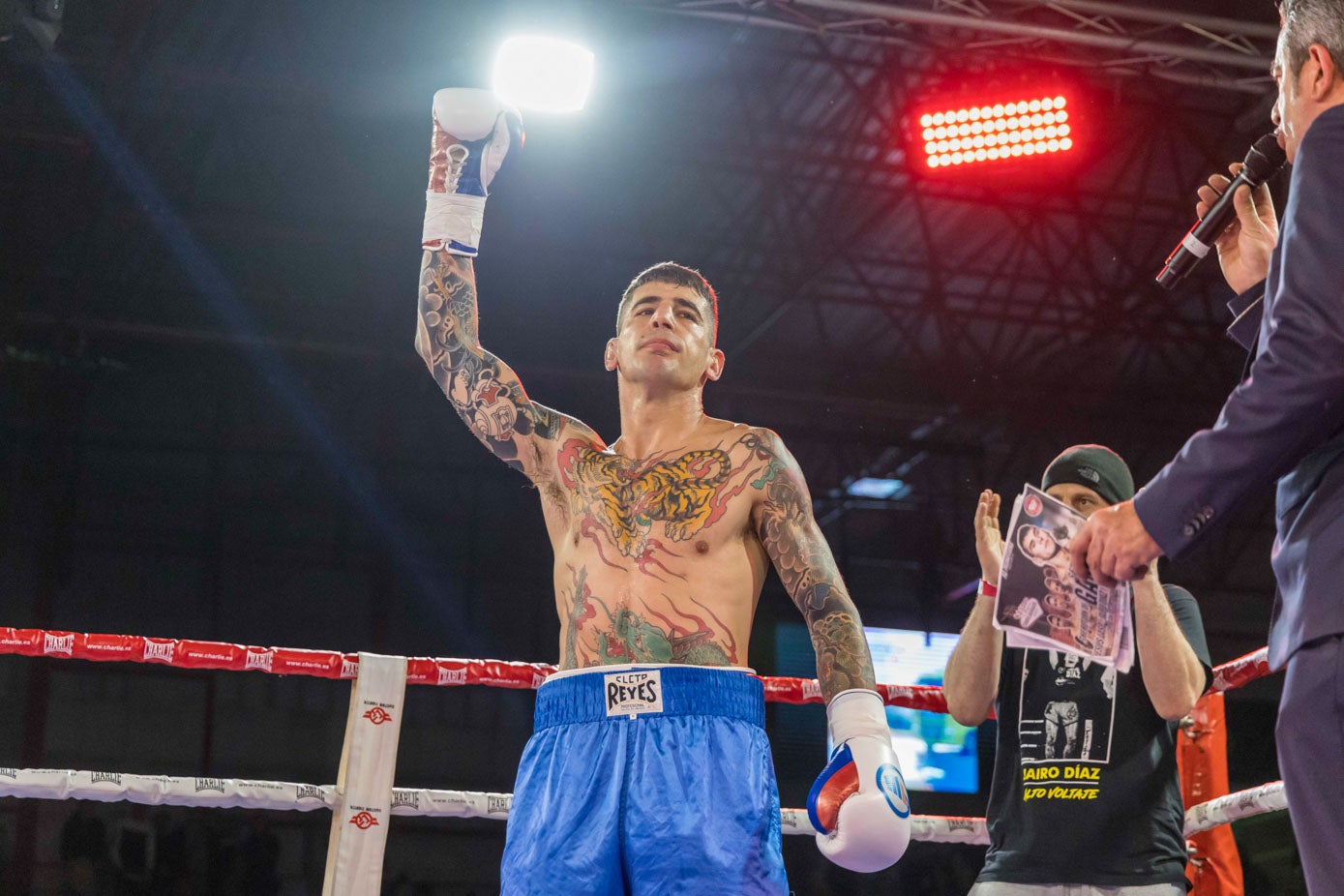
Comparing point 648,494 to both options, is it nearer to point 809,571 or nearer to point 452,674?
point 809,571

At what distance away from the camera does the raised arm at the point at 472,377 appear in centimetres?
225

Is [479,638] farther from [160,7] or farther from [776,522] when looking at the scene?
[776,522]

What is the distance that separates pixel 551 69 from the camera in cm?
573

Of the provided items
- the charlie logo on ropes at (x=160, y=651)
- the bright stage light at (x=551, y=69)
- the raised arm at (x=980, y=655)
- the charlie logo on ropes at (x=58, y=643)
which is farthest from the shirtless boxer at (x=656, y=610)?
the bright stage light at (x=551, y=69)

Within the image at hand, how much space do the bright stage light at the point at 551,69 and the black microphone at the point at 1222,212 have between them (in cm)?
430

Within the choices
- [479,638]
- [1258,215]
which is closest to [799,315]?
[479,638]

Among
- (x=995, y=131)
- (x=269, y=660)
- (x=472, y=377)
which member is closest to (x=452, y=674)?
(x=269, y=660)

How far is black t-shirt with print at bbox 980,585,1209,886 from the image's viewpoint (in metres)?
2.08

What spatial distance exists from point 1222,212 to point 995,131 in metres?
5.03

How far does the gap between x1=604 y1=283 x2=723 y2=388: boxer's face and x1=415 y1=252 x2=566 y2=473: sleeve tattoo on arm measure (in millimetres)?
172

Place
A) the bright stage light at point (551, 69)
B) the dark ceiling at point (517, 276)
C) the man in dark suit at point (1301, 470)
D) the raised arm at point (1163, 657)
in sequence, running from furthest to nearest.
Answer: the dark ceiling at point (517, 276), the bright stage light at point (551, 69), the raised arm at point (1163, 657), the man in dark suit at point (1301, 470)

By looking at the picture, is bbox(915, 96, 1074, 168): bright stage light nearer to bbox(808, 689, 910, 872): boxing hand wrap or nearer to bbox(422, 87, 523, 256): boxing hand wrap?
bbox(422, 87, 523, 256): boxing hand wrap

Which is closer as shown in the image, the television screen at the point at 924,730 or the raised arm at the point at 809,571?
the raised arm at the point at 809,571

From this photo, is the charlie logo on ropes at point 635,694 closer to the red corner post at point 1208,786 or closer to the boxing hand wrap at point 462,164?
the boxing hand wrap at point 462,164
